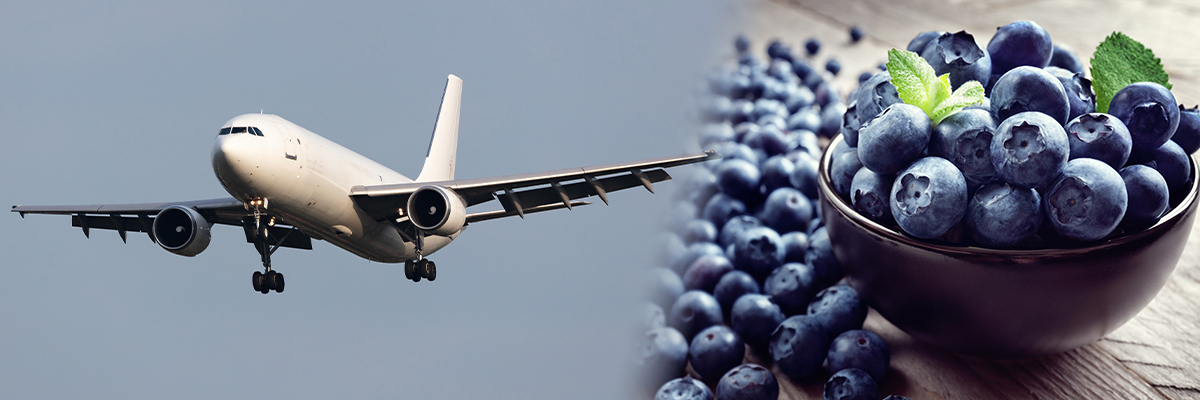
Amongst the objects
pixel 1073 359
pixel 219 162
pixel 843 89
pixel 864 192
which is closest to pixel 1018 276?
pixel 864 192

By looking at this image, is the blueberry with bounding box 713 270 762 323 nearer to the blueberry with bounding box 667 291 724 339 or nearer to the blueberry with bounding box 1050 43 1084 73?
the blueberry with bounding box 667 291 724 339

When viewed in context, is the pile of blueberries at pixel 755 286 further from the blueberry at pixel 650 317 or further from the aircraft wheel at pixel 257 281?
the aircraft wheel at pixel 257 281

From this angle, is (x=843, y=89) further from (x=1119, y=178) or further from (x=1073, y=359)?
(x=1119, y=178)

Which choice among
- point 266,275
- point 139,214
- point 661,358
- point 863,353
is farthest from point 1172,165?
point 139,214

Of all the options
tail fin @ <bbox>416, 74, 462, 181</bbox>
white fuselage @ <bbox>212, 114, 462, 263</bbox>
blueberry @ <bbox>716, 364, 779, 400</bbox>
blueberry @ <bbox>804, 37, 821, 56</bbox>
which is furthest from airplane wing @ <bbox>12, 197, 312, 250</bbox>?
blueberry @ <bbox>716, 364, 779, 400</bbox>

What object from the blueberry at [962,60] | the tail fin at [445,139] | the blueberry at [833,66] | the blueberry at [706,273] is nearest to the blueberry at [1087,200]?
the blueberry at [962,60]
